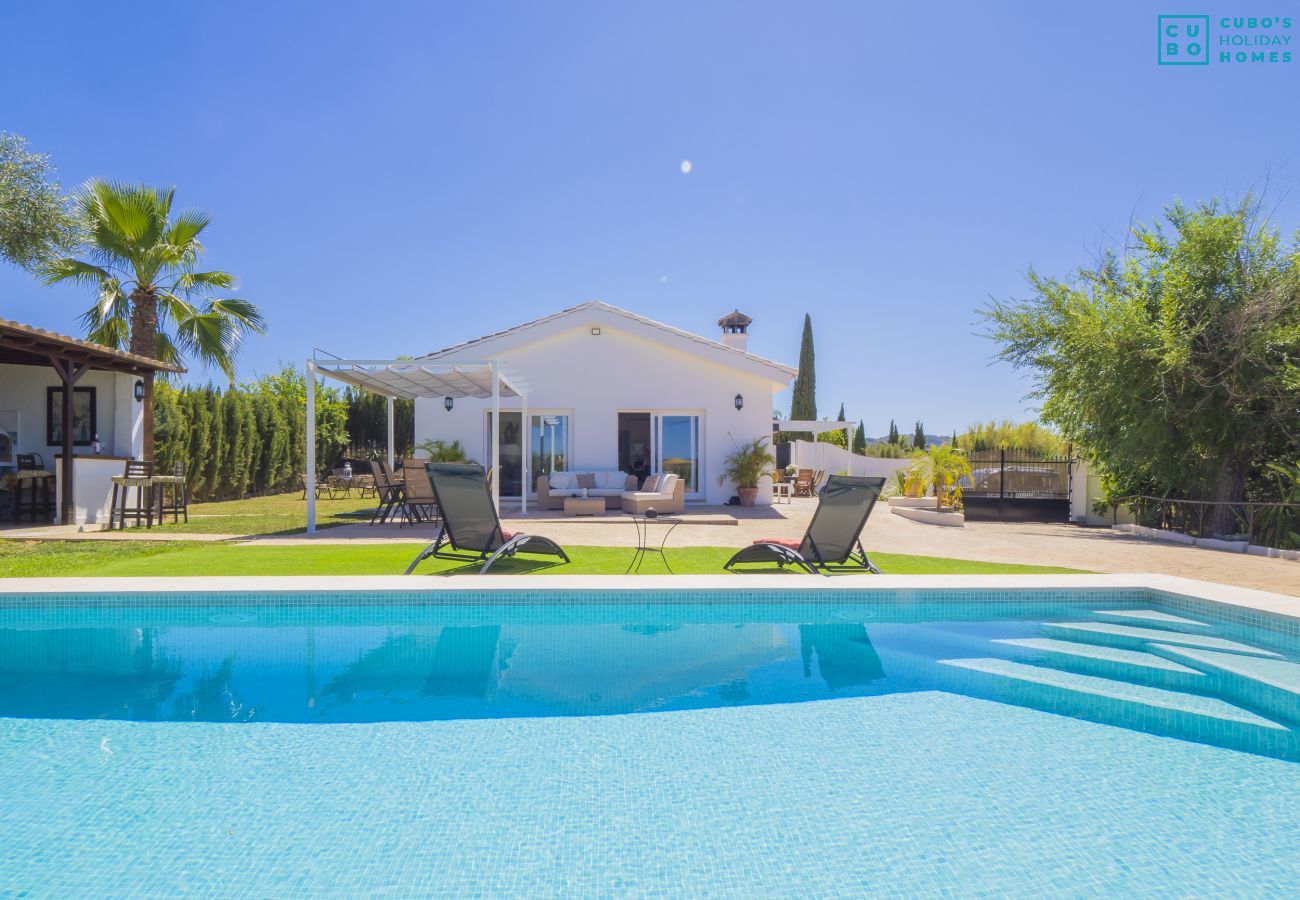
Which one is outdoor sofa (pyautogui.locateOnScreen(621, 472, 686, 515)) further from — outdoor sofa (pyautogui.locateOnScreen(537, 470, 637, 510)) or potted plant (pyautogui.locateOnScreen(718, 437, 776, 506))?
potted plant (pyautogui.locateOnScreen(718, 437, 776, 506))

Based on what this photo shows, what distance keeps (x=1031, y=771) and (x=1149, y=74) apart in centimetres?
1414

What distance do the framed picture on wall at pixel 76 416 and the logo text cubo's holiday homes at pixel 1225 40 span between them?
2162cm

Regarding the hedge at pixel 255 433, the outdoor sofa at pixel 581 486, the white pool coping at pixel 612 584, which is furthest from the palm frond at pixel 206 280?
the white pool coping at pixel 612 584

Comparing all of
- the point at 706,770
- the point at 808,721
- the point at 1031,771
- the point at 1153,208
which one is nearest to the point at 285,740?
the point at 706,770

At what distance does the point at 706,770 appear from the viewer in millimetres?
3549

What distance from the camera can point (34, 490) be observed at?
13188mm

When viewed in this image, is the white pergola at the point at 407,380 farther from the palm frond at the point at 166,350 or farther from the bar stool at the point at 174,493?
the palm frond at the point at 166,350

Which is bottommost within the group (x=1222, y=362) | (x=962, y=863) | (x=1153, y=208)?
(x=962, y=863)

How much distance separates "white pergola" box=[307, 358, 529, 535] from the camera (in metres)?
11.3

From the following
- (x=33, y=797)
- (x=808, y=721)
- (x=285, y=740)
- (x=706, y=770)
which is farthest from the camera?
(x=808, y=721)

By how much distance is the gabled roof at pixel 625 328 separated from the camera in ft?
54.5

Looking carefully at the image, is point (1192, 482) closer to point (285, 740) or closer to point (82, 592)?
point (285, 740)

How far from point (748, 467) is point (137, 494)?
1313 centimetres

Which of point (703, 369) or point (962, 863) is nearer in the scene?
point (962, 863)
